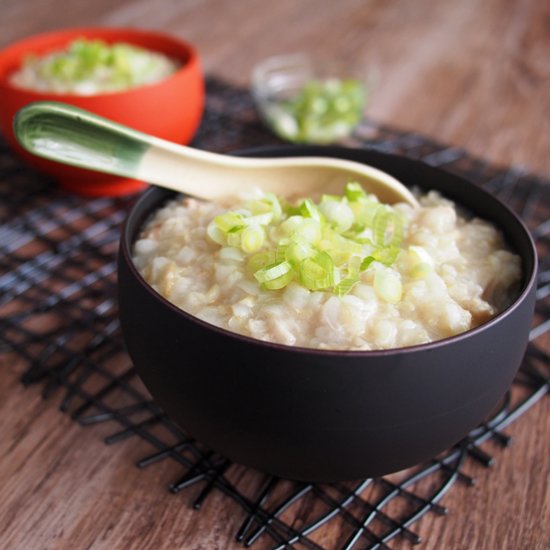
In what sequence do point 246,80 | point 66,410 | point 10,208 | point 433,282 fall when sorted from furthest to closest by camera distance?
point 246,80, point 10,208, point 66,410, point 433,282

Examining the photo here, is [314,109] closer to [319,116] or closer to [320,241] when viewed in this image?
[319,116]

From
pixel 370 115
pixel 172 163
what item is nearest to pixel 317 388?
pixel 172 163

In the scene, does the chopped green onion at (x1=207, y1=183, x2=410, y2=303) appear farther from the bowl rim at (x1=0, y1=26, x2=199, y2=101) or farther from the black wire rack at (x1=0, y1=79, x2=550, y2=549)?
the bowl rim at (x1=0, y1=26, x2=199, y2=101)

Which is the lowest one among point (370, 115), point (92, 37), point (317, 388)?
point (370, 115)

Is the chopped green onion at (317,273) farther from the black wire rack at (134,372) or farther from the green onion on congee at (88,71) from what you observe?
the green onion on congee at (88,71)

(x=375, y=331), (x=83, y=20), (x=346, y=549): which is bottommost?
(x=83, y=20)

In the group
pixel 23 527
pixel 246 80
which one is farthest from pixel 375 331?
pixel 246 80

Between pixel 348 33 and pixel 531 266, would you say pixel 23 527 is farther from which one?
pixel 348 33
